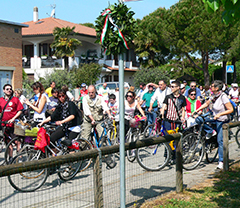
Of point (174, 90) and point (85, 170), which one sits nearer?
point (85, 170)

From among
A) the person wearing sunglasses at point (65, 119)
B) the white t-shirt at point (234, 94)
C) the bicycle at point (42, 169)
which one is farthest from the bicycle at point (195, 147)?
the white t-shirt at point (234, 94)

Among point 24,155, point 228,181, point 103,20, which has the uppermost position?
point 103,20

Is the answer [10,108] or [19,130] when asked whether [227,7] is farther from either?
[10,108]

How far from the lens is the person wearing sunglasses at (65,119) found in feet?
24.6

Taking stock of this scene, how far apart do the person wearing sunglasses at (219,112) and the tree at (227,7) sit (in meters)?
3.62

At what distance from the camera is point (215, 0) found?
3967 mm

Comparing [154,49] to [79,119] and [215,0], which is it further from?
[215,0]

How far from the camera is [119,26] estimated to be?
159 inches

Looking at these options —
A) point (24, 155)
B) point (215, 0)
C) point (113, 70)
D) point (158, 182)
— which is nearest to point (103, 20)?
point (215, 0)

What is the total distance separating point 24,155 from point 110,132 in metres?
2.55

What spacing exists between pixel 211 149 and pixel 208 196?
9.04 feet

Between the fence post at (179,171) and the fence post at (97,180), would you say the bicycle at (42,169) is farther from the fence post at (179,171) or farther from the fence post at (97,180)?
the fence post at (179,171)

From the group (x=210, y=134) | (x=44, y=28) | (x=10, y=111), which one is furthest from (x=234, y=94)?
(x=44, y=28)

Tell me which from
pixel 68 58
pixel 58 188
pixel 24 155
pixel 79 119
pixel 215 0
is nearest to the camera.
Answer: pixel 215 0
